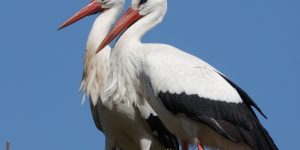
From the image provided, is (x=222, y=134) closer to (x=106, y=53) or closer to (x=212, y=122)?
(x=212, y=122)

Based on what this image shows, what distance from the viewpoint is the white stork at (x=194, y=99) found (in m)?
22.4

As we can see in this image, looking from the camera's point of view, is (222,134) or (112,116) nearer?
(222,134)

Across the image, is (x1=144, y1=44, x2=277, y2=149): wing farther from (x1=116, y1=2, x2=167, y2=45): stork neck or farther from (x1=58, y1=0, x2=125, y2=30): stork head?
(x1=58, y1=0, x2=125, y2=30): stork head

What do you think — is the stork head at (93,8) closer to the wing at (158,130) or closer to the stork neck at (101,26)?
the stork neck at (101,26)

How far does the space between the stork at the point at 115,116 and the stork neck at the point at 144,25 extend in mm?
946

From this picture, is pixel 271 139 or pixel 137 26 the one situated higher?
pixel 137 26

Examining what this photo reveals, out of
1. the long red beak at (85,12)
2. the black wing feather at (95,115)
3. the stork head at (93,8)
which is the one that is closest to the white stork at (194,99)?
the black wing feather at (95,115)

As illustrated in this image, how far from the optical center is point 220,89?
893 inches

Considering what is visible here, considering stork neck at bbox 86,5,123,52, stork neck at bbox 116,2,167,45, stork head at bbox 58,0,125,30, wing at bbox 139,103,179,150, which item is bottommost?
wing at bbox 139,103,179,150

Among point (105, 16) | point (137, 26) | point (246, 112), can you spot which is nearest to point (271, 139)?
point (246, 112)

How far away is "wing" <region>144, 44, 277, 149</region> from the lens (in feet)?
73.6

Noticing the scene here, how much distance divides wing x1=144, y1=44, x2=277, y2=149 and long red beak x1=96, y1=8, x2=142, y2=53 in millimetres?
892

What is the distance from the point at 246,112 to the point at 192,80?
0.75 metres

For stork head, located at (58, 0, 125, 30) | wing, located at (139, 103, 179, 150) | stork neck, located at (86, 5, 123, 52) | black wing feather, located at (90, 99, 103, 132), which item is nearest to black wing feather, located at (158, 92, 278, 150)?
wing, located at (139, 103, 179, 150)
